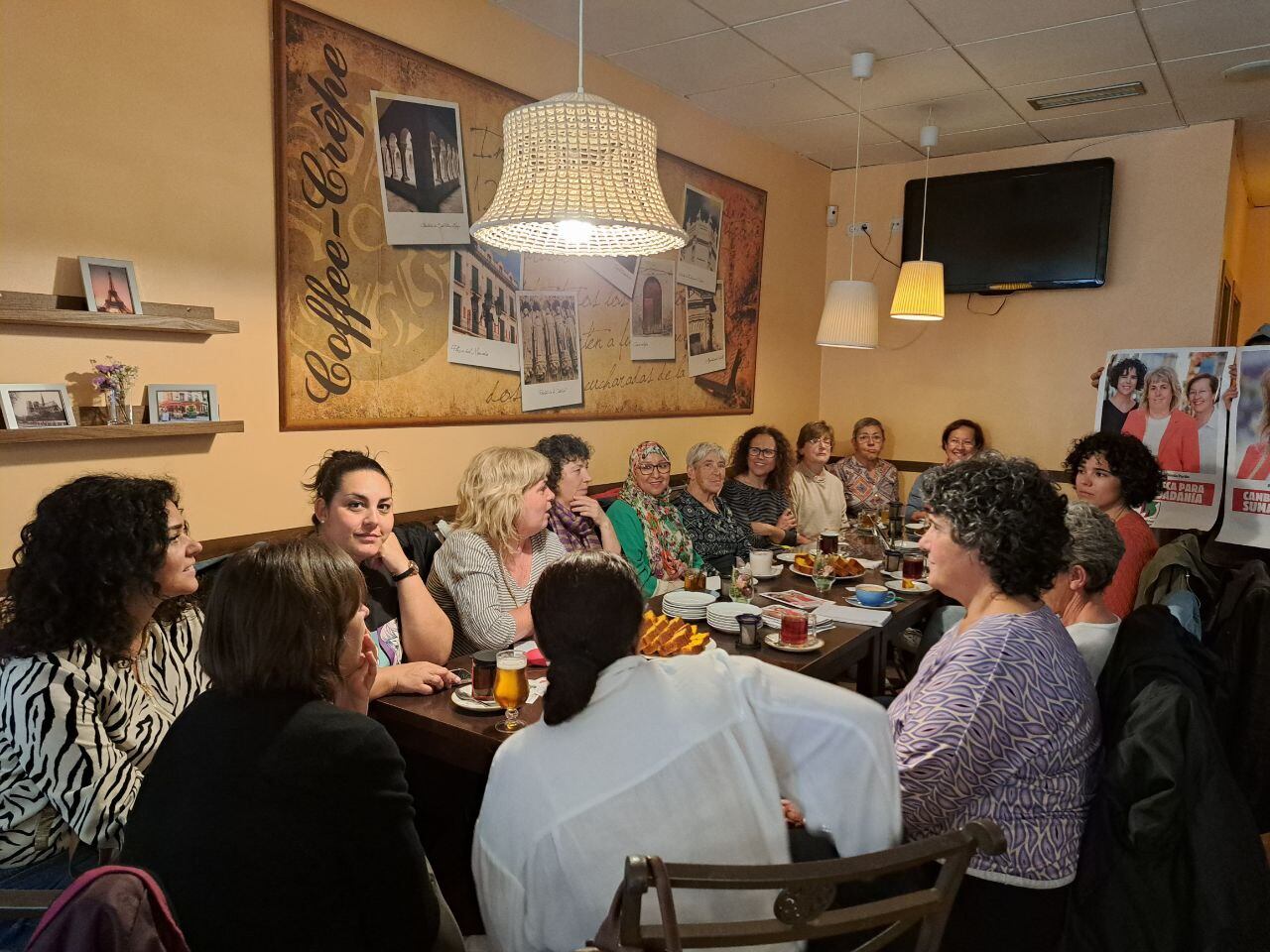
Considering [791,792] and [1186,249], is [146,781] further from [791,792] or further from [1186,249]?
[1186,249]

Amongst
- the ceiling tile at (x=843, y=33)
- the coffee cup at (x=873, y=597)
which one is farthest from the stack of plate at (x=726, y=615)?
the ceiling tile at (x=843, y=33)

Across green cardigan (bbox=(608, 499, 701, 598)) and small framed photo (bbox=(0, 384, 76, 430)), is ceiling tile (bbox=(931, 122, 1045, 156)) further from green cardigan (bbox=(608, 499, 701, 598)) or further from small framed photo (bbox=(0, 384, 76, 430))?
small framed photo (bbox=(0, 384, 76, 430))

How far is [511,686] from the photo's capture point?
169 cm

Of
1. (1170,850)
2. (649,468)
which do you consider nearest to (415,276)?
(649,468)

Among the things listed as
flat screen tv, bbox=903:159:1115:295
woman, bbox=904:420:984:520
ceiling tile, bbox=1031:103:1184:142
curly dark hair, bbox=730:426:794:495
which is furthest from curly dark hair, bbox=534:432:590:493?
ceiling tile, bbox=1031:103:1184:142

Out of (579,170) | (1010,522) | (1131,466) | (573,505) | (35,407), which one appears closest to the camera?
(1010,522)

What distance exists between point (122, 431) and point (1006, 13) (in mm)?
3455

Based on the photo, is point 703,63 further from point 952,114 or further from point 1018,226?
point 1018,226

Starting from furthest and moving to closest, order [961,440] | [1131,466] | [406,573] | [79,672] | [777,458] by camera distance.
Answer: [961,440]
[777,458]
[1131,466]
[406,573]
[79,672]

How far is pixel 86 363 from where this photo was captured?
2.26m

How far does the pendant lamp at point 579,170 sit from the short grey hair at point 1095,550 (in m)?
1.15

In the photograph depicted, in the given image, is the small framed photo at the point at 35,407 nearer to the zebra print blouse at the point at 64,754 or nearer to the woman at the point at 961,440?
the zebra print blouse at the point at 64,754

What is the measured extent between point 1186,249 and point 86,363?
17.3ft

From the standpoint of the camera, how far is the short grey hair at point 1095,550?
1.91 m
